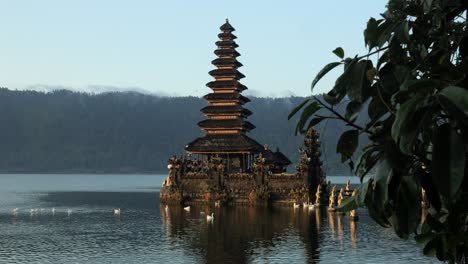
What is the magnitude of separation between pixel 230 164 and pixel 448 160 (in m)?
61.2

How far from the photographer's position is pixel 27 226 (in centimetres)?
5222

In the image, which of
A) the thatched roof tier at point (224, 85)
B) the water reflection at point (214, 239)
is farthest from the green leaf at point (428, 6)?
the thatched roof tier at point (224, 85)

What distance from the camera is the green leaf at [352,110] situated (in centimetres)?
378

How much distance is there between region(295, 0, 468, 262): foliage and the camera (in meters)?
2.97

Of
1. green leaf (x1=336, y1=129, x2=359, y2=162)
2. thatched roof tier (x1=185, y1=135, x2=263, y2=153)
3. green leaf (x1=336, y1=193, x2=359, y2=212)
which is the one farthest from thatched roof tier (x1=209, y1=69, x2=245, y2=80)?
green leaf (x1=336, y1=193, x2=359, y2=212)

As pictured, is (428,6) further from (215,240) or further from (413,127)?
(215,240)

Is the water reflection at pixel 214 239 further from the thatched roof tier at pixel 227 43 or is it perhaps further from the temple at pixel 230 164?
the thatched roof tier at pixel 227 43

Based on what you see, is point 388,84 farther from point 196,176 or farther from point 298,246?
point 196,176

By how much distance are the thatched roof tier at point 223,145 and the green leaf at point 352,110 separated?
5685cm

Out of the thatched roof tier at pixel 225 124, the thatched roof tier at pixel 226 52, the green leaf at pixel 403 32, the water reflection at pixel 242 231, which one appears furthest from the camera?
the thatched roof tier at pixel 226 52

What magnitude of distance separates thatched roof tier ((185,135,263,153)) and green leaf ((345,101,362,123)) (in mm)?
56851

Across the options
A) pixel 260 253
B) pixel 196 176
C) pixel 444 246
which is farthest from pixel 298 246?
pixel 444 246

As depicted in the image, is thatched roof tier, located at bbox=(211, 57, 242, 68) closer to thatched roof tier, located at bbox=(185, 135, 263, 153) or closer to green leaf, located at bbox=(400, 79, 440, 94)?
thatched roof tier, located at bbox=(185, 135, 263, 153)

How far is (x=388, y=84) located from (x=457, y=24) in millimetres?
870
